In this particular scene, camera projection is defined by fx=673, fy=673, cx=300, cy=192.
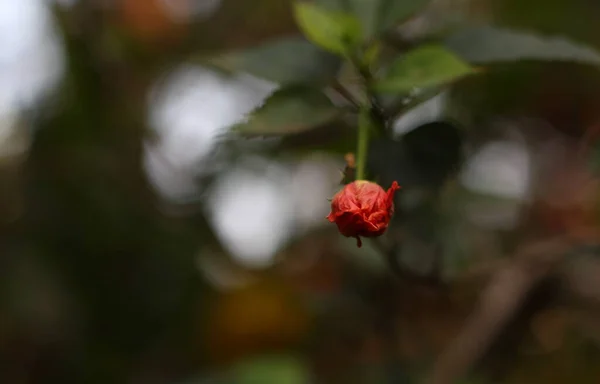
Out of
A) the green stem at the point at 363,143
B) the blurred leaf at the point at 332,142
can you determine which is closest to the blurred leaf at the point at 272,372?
the blurred leaf at the point at 332,142

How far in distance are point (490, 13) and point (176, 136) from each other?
0.56m

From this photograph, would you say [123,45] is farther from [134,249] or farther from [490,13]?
[490,13]

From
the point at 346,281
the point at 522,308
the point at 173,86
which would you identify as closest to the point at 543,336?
the point at 522,308

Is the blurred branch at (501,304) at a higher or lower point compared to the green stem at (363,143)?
lower

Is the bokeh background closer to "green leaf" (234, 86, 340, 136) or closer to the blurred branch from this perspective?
the blurred branch

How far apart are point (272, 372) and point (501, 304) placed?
26cm

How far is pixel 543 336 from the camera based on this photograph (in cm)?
88

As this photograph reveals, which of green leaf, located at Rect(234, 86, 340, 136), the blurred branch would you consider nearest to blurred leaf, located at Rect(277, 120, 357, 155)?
green leaf, located at Rect(234, 86, 340, 136)

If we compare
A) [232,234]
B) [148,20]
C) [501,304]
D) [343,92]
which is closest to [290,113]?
[343,92]

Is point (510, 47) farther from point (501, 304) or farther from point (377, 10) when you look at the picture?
point (501, 304)

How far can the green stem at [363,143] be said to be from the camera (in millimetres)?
365

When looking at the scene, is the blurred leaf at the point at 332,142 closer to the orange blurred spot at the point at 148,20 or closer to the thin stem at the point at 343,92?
the thin stem at the point at 343,92

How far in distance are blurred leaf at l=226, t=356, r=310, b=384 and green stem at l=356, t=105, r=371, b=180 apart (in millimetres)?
397

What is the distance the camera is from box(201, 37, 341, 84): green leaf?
0.42 meters
